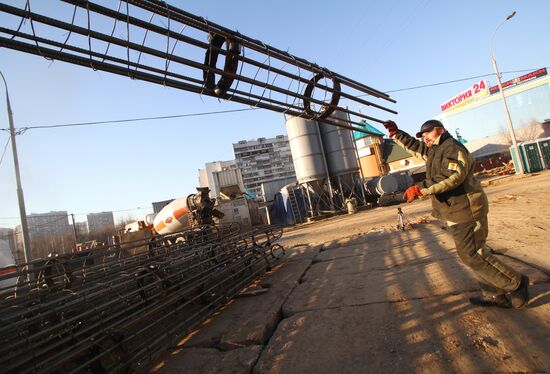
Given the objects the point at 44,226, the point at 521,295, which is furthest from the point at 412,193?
the point at 44,226

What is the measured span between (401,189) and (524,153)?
28.1ft

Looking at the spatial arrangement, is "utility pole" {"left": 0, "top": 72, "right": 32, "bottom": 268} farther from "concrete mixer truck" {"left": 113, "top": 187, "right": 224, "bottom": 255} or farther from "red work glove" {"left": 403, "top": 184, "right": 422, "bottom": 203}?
"red work glove" {"left": 403, "top": 184, "right": 422, "bottom": 203}

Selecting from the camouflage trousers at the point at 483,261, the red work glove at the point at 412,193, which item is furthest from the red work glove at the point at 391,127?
the camouflage trousers at the point at 483,261

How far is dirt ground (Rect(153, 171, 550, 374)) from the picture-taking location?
2260mm

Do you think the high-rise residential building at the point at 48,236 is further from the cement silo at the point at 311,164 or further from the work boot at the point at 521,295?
the work boot at the point at 521,295

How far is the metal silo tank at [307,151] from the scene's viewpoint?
2145 centimetres

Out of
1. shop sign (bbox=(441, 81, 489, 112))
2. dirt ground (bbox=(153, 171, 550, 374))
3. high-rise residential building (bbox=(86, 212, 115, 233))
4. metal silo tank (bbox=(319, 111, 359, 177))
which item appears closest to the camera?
dirt ground (bbox=(153, 171, 550, 374))

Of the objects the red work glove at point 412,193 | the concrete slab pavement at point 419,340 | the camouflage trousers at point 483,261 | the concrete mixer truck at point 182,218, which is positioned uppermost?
the concrete mixer truck at point 182,218

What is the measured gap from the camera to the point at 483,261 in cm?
283

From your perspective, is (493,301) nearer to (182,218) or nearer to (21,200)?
(182,218)

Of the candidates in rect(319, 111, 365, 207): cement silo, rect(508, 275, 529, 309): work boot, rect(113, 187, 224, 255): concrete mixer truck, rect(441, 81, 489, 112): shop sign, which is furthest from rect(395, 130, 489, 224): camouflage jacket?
rect(441, 81, 489, 112): shop sign

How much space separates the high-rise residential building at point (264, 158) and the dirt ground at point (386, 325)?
94597mm

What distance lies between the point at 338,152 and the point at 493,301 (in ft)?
64.1

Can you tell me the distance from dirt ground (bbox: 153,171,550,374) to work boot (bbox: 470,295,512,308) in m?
0.07
